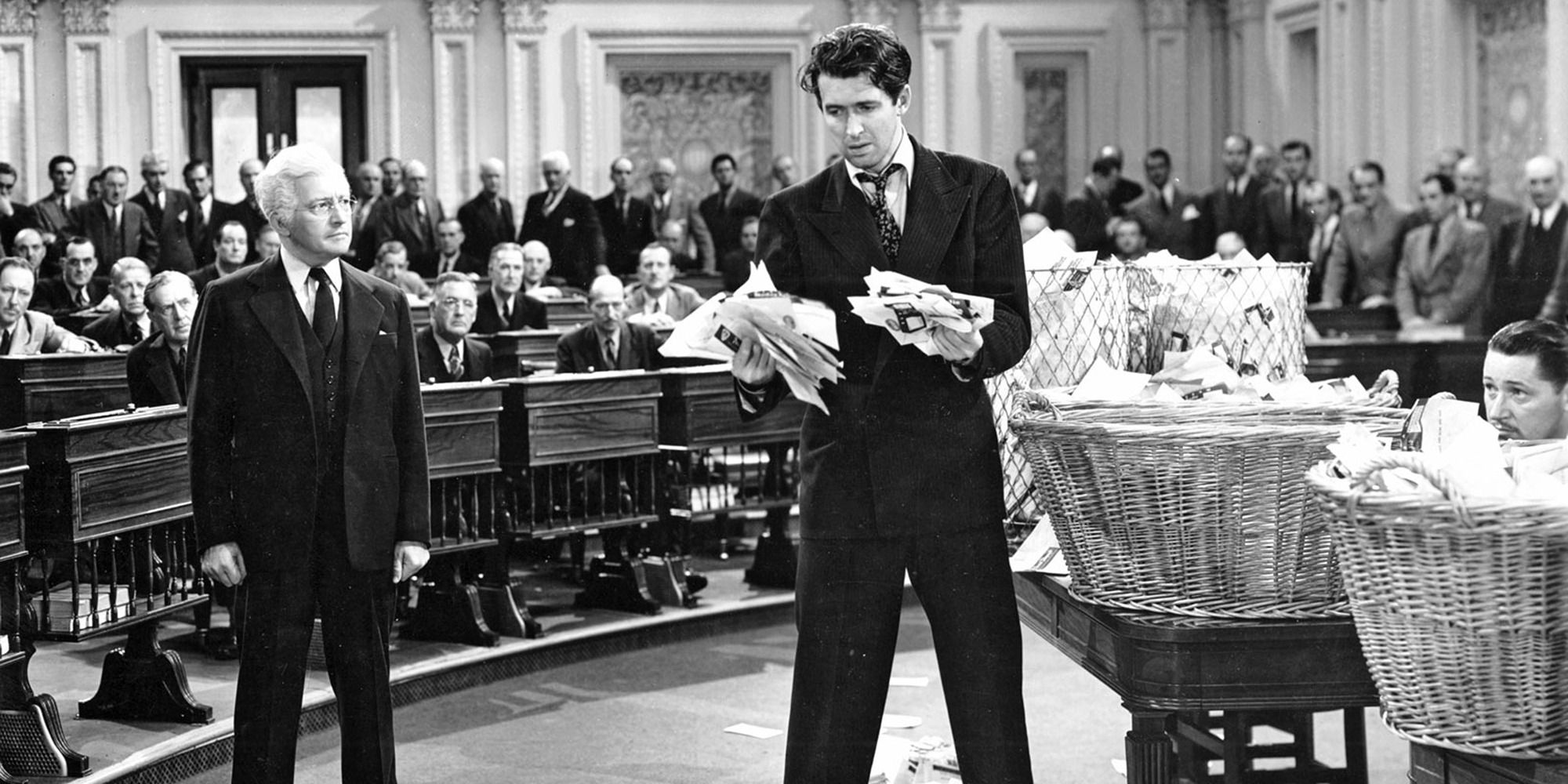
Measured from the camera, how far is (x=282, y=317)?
2.92 meters

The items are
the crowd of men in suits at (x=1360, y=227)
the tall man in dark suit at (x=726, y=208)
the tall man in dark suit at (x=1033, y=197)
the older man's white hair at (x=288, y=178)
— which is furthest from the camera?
the tall man in dark suit at (x=1033, y=197)

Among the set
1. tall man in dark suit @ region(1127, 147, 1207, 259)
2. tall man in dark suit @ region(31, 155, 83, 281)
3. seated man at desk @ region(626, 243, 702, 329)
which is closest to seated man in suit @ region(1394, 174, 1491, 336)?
tall man in dark suit @ region(1127, 147, 1207, 259)

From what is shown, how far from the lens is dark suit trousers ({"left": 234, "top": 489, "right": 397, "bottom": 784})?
116 inches

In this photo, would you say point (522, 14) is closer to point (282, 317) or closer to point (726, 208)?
point (726, 208)

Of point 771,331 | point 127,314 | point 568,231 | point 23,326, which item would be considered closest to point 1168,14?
point 568,231

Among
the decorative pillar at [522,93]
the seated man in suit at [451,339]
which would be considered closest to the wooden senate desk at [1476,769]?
the seated man in suit at [451,339]

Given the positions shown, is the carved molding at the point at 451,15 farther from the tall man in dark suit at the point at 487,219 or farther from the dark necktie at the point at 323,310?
the dark necktie at the point at 323,310

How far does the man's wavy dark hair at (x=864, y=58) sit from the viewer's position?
2273mm

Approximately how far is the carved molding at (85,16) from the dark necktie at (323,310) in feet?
33.4

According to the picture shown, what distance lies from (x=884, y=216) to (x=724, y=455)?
4141 mm

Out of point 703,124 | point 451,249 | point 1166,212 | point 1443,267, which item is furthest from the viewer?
point 703,124

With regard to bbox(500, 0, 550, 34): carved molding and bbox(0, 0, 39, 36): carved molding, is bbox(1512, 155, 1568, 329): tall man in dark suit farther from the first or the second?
bbox(0, 0, 39, 36): carved molding

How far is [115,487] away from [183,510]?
10.5 inches

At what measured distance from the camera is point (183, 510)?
4359 mm
